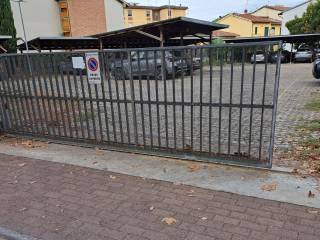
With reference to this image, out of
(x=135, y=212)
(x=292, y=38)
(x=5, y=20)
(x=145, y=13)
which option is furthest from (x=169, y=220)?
(x=145, y=13)

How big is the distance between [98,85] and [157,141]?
4.54 ft

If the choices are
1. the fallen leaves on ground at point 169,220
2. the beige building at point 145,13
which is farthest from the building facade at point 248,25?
the fallen leaves on ground at point 169,220

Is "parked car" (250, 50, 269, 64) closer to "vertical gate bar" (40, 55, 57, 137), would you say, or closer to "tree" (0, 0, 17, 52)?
"vertical gate bar" (40, 55, 57, 137)

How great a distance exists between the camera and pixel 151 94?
4863 millimetres

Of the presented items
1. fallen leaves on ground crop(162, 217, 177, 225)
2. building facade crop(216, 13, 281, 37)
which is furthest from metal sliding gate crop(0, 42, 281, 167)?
building facade crop(216, 13, 281, 37)

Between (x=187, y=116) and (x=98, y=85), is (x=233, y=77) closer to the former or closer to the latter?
(x=98, y=85)

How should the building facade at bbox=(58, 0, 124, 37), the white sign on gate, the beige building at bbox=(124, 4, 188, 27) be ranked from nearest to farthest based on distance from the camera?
the white sign on gate < the building facade at bbox=(58, 0, 124, 37) < the beige building at bbox=(124, 4, 188, 27)

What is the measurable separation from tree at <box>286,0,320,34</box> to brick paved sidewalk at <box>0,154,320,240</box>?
37273mm

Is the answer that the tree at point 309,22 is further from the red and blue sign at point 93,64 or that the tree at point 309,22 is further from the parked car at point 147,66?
the red and blue sign at point 93,64

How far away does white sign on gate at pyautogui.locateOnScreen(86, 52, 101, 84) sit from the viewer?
5.03 m

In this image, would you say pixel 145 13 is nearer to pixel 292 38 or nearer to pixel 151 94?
pixel 292 38

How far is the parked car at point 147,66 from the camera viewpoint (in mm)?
4488

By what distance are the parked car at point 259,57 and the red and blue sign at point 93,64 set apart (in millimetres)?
2463

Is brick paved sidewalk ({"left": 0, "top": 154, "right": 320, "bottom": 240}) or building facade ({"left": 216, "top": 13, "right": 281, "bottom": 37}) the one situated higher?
building facade ({"left": 216, "top": 13, "right": 281, "bottom": 37})
